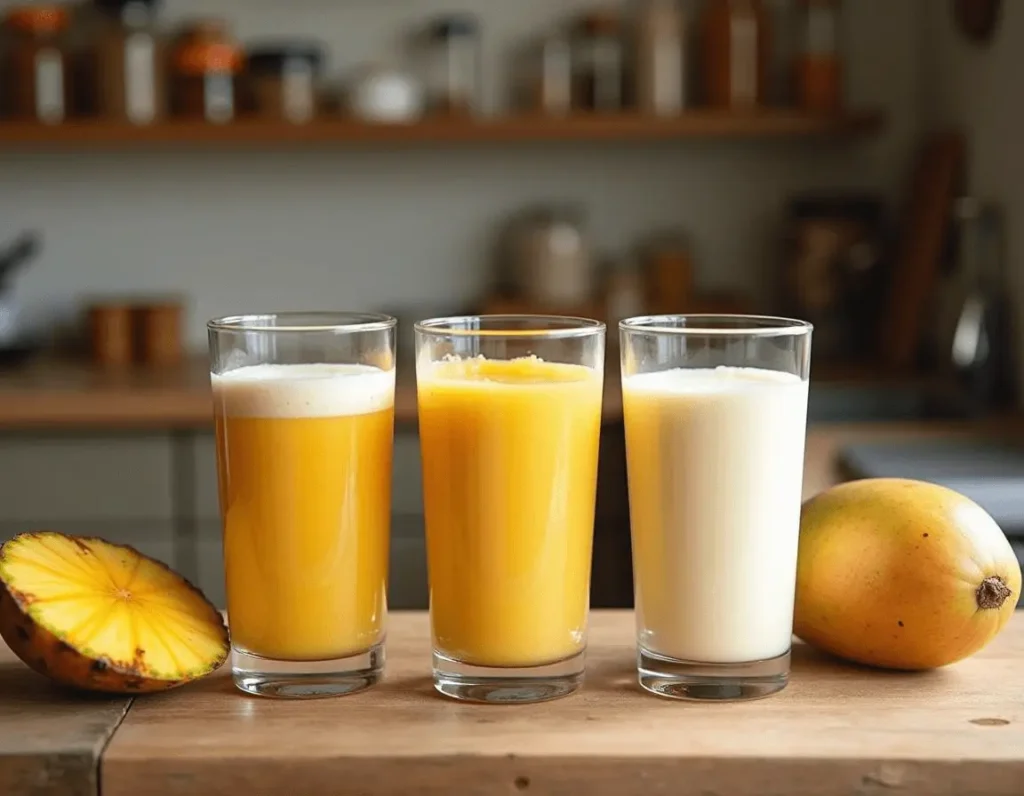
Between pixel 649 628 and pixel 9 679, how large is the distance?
0.35m

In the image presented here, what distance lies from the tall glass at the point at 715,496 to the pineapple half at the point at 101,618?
0.24m

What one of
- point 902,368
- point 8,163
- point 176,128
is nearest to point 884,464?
point 902,368

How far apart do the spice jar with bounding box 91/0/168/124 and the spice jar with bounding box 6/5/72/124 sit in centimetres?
9

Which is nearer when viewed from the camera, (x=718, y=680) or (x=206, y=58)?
(x=718, y=680)

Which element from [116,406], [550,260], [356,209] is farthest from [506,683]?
[356,209]

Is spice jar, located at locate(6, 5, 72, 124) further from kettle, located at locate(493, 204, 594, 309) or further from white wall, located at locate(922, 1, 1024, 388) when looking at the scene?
white wall, located at locate(922, 1, 1024, 388)

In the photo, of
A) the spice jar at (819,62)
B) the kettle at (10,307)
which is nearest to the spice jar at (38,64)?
the kettle at (10,307)

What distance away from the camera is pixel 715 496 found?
71cm

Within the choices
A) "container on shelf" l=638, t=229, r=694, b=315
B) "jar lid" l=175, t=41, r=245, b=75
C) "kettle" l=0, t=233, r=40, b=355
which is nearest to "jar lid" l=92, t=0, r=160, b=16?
"jar lid" l=175, t=41, r=245, b=75

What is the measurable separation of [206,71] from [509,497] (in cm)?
226

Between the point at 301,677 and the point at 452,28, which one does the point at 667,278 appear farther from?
the point at 301,677

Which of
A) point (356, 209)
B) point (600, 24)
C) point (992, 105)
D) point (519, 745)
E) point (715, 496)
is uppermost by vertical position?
point (600, 24)

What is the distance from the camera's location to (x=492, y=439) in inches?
27.5

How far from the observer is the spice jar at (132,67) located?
2766 mm
